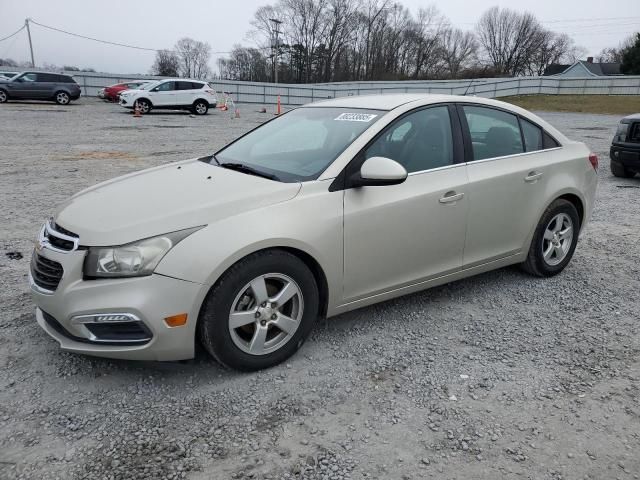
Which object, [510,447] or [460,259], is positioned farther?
[460,259]

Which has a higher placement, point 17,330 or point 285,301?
point 285,301

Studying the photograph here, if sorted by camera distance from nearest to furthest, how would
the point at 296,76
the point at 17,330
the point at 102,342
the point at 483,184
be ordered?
the point at 102,342
the point at 17,330
the point at 483,184
the point at 296,76

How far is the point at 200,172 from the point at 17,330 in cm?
162

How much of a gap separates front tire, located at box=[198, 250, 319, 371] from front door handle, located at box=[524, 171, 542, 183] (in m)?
2.14

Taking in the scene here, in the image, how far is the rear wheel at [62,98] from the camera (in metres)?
25.8

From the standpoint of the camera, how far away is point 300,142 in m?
3.81

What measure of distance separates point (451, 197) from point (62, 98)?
27127 mm

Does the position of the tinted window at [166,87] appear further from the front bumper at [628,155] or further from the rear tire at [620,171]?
the front bumper at [628,155]

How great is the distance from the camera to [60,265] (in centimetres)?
277

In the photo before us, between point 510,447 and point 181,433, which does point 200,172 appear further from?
point 510,447

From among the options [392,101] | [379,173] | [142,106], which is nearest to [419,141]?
[392,101]

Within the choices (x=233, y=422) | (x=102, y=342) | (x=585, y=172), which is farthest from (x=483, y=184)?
(x=102, y=342)

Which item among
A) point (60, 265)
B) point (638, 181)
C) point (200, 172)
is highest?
point (200, 172)

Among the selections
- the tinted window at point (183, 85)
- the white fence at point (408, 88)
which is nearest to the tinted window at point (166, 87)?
the tinted window at point (183, 85)
